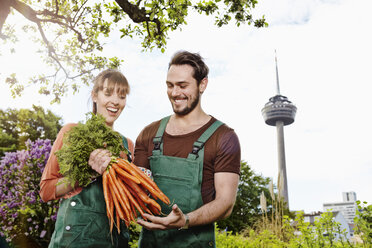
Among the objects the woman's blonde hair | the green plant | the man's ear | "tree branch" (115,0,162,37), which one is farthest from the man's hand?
"tree branch" (115,0,162,37)

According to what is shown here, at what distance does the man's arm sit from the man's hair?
0.86 metres

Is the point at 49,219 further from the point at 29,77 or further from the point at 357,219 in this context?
the point at 357,219

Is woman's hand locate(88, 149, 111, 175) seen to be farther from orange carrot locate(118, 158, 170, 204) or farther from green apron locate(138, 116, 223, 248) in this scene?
green apron locate(138, 116, 223, 248)

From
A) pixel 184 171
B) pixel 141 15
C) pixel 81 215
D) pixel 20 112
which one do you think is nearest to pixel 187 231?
pixel 184 171

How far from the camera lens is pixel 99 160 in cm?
251

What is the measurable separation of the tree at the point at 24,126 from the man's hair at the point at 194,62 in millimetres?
20740

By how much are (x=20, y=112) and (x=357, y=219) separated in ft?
78.0

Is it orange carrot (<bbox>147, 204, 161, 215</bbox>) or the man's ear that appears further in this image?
the man's ear

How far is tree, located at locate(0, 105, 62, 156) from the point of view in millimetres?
22188

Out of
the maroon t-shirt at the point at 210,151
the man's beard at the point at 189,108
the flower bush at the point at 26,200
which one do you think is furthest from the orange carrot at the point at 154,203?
the flower bush at the point at 26,200

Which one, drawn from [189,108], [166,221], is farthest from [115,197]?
[189,108]

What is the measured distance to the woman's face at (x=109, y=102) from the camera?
3.10 meters

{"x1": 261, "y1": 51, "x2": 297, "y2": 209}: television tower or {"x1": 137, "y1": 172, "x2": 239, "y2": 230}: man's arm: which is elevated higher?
{"x1": 261, "y1": 51, "x2": 297, "y2": 209}: television tower

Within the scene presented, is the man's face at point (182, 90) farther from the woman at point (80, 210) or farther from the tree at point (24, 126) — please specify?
the tree at point (24, 126)
